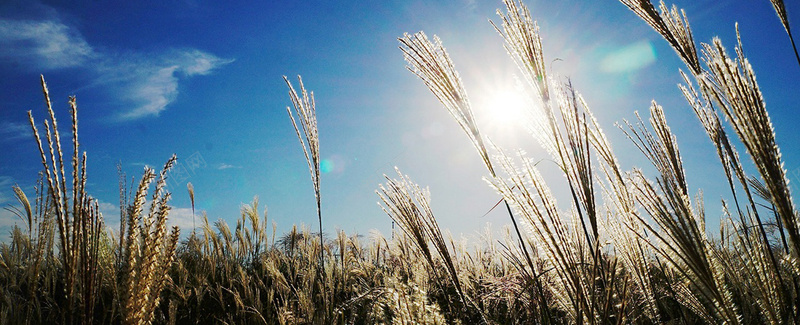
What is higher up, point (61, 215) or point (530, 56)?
point (530, 56)

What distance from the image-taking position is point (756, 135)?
93cm

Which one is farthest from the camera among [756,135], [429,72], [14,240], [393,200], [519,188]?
[14,240]

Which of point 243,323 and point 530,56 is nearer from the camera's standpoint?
point 530,56

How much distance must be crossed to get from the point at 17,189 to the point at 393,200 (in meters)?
5.22

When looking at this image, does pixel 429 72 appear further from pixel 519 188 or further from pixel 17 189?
pixel 17 189

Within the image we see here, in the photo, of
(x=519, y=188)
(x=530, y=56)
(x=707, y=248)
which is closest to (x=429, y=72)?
(x=530, y=56)

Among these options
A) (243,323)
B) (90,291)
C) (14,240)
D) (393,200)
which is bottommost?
(243,323)

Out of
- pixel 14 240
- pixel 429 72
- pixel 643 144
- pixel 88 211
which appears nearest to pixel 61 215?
pixel 88 211

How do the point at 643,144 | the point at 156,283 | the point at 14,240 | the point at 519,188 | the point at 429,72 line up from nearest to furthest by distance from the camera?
1. the point at 519,188
2. the point at 156,283
3. the point at 429,72
4. the point at 643,144
5. the point at 14,240

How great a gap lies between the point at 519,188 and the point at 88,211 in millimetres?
1319

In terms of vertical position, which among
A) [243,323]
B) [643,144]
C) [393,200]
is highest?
[643,144]

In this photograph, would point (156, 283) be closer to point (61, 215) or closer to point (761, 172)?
point (61, 215)

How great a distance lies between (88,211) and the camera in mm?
1267

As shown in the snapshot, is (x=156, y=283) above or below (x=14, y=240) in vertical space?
below
